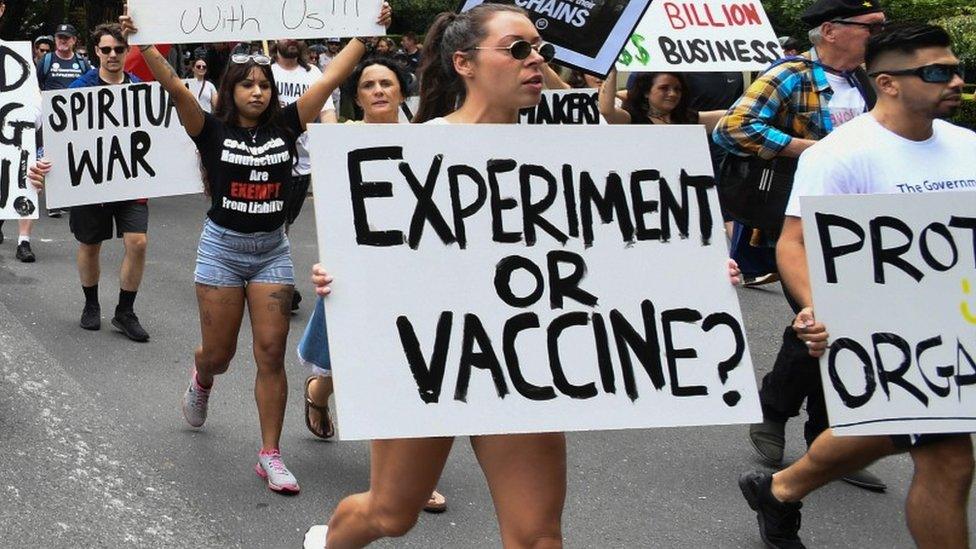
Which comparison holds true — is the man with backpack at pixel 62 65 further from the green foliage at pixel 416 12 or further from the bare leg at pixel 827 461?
the green foliage at pixel 416 12

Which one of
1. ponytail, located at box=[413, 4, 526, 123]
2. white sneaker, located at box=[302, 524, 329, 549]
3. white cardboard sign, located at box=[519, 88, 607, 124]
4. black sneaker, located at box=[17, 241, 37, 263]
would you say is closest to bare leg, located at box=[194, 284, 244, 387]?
white sneaker, located at box=[302, 524, 329, 549]

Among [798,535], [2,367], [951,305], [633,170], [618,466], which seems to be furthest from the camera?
[2,367]

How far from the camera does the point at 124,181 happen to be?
7.64 m

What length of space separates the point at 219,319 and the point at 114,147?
2.58m

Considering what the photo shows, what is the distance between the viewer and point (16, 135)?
6.17 meters

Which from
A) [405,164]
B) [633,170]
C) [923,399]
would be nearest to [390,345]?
[405,164]

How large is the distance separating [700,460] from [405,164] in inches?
118

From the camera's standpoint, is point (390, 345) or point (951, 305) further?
point (951, 305)

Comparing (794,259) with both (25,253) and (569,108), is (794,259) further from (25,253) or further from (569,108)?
(25,253)

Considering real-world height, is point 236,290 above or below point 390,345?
below

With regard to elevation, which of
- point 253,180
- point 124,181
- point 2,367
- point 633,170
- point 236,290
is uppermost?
point 633,170

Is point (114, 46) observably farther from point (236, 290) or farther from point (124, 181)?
point (236, 290)

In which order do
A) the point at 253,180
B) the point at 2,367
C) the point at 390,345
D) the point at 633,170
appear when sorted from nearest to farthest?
1. the point at 390,345
2. the point at 633,170
3. the point at 253,180
4. the point at 2,367

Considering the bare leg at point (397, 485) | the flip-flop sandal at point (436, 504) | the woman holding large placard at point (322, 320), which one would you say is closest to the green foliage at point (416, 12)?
the woman holding large placard at point (322, 320)
